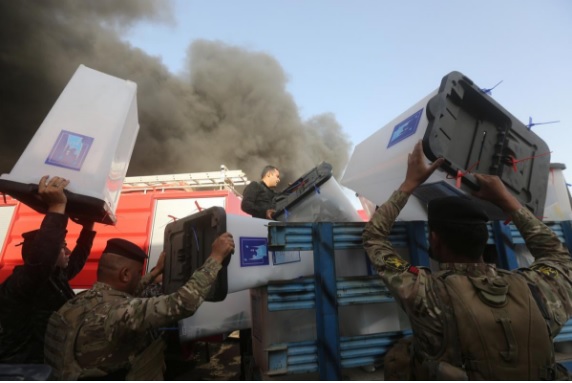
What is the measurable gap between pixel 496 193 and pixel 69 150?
82.5 inches

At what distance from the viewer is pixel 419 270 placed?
113 centimetres

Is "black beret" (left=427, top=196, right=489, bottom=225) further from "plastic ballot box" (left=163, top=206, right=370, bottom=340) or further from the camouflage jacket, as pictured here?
the camouflage jacket

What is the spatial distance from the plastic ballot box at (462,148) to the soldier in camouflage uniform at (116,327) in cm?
101

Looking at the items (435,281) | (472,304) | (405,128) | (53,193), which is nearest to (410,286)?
(435,281)

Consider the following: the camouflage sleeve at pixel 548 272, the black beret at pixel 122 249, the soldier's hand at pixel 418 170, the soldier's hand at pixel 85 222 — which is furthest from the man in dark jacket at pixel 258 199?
the camouflage sleeve at pixel 548 272

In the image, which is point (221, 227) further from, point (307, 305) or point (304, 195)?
point (304, 195)

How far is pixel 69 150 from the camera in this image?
1.50 meters

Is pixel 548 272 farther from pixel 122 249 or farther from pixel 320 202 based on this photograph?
pixel 122 249

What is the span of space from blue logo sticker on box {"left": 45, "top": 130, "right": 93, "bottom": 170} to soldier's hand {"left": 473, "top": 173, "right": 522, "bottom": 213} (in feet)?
6.42

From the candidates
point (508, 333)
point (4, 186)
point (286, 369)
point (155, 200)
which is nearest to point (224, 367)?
point (155, 200)

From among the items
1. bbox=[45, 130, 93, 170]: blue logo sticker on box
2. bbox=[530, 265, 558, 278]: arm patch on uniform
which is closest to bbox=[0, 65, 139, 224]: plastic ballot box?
bbox=[45, 130, 93, 170]: blue logo sticker on box

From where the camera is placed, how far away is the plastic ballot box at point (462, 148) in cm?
141

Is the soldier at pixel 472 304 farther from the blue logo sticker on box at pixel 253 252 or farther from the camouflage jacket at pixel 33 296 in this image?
the camouflage jacket at pixel 33 296

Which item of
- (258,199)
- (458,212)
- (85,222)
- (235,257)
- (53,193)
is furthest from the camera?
(258,199)
